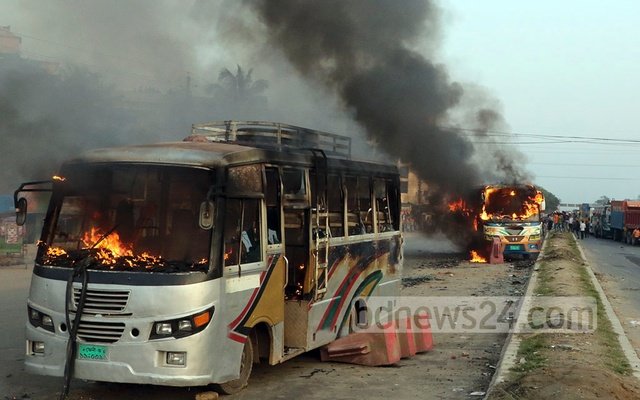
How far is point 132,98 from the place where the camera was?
13.8m

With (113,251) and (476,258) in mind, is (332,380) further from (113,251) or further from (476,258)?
(476,258)

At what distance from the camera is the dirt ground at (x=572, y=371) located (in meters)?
6.16

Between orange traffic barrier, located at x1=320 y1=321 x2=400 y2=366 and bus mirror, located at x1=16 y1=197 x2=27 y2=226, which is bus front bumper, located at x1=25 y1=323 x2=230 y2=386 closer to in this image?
bus mirror, located at x1=16 y1=197 x2=27 y2=226

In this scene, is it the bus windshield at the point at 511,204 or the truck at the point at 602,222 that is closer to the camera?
the bus windshield at the point at 511,204

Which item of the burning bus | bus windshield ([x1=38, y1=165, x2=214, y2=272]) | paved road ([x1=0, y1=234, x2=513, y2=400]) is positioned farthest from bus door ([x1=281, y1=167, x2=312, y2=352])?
the burning bus

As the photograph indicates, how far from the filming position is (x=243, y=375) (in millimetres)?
6637

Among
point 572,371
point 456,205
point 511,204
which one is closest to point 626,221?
point 456,205

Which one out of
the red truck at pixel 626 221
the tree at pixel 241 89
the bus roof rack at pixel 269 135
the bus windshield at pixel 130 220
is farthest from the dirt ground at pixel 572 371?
the red truck at pixel 626 221

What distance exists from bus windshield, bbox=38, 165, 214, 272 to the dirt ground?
9.79ft

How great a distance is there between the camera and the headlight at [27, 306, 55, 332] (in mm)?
5938

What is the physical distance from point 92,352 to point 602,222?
54.8m

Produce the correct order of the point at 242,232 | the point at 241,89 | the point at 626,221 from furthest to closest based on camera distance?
1. the point at 626,221
2. the point at 241,89
3. the point at 242,232

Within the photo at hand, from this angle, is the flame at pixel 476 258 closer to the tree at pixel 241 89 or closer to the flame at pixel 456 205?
the flame at pixel 456 205

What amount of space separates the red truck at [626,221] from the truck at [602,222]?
2449mm
